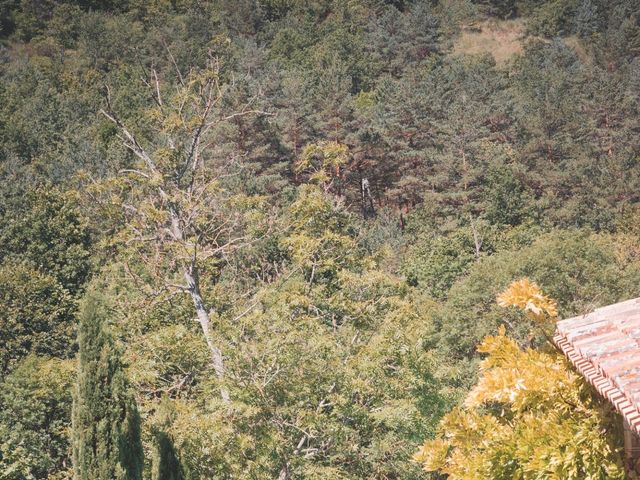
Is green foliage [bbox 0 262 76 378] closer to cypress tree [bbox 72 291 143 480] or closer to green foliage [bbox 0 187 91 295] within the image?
green foliage [bbox 0 187 91 295]

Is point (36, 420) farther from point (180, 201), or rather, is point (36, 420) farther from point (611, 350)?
point (611, 350)

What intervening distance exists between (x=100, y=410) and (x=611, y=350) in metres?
8.51

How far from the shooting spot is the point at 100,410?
1027 cm

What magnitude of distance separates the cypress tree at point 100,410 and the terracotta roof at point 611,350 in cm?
783

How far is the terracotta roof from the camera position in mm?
3432

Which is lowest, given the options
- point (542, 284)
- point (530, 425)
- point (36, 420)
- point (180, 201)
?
point (542, 284)

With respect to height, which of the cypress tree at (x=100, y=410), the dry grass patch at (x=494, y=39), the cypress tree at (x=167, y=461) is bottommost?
the dry grass patch at (x=494, y=39)

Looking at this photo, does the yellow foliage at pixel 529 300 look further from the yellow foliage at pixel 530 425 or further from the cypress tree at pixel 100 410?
the cypress tree at pixel 100 410

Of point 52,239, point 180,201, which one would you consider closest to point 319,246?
point 180,201

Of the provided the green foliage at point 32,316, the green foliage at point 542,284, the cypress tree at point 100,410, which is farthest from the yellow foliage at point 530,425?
the green foliage at point 32,316

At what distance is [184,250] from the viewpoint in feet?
40.0

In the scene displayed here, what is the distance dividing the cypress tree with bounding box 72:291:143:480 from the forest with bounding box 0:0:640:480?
4 centimetres

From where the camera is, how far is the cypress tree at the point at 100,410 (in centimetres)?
1021

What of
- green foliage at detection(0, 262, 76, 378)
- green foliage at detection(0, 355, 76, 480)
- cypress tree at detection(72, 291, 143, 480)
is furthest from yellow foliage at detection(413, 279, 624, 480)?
green foliage at detection(0, 262, 76, 378)
